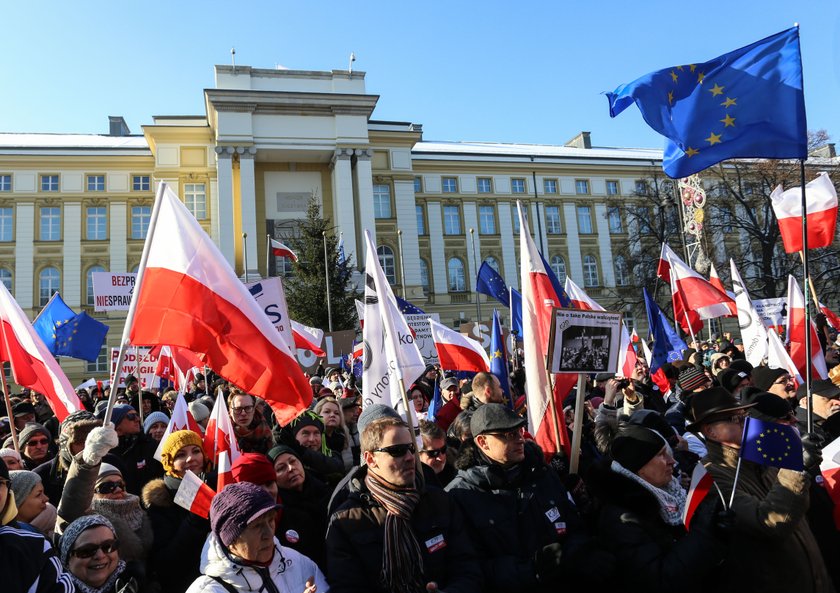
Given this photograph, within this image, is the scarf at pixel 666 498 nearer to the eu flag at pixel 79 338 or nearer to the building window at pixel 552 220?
the eu flag at pixel 79 338

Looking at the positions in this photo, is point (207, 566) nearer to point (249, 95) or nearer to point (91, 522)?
point (91, 522)

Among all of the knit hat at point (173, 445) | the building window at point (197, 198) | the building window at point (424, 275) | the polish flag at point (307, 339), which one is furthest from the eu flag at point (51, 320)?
the building window at point (424, 275)

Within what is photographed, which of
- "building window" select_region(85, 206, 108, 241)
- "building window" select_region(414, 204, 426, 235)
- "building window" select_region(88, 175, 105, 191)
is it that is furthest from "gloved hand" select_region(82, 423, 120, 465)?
"building window" select_region(414, 204, 426, 235)

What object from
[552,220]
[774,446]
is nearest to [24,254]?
[552,220]

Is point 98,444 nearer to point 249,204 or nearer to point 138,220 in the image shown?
point 249,204

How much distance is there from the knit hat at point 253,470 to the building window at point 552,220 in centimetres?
4717

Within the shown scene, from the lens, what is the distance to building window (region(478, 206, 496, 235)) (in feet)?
158

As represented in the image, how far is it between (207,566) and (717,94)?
512 cm

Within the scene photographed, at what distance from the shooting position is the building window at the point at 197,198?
4056 cm

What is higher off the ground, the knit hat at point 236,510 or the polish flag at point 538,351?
the polish flag at point 538,351

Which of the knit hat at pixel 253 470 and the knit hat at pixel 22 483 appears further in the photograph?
the knit hat at pixel 253 470

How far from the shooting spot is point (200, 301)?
4.48 meters

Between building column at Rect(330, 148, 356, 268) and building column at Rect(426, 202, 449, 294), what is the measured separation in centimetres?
699

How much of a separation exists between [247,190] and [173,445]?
35596mm
